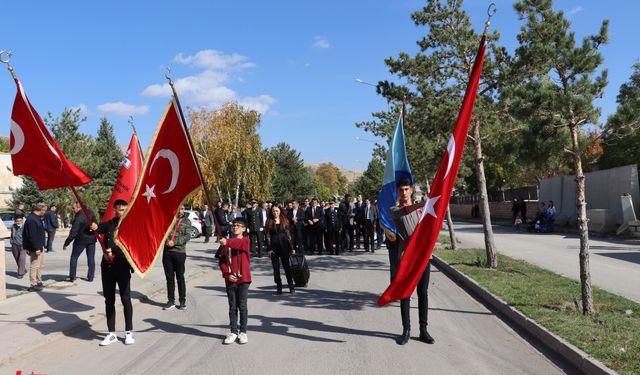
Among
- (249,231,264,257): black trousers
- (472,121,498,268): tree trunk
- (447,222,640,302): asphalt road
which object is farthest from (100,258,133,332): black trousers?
(249,231,264,257): black trousers

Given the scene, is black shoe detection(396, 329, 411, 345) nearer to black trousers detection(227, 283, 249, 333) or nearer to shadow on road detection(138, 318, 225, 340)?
black trousers detection(227, 283, 249, 333)

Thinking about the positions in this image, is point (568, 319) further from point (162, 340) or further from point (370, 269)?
point (370, 269)

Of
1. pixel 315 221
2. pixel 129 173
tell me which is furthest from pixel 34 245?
pixel 315 221

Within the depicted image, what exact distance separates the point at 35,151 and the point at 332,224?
11.7 meters

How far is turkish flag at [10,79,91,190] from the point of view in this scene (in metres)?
7.04

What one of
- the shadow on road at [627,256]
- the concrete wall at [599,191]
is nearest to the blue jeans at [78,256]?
the shadow on road at [627,256]

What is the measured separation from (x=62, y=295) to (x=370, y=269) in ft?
24.0

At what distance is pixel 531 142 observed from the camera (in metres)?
9.23

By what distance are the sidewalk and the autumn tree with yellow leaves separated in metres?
25.9

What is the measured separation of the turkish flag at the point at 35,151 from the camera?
704cm

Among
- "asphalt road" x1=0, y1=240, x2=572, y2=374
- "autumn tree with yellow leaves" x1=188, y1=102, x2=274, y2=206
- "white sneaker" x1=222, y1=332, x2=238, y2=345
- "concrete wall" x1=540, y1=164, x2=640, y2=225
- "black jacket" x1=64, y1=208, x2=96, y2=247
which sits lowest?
"asphalt road" x1=0, y1=240, x2=572, y2=374

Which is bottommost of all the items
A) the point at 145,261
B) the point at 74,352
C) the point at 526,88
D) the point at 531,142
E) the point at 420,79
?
the point at 74,352

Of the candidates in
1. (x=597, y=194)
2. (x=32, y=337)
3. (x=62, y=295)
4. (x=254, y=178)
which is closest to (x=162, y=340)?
(x=32, y=337)

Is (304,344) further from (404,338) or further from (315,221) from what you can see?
(315,221)
